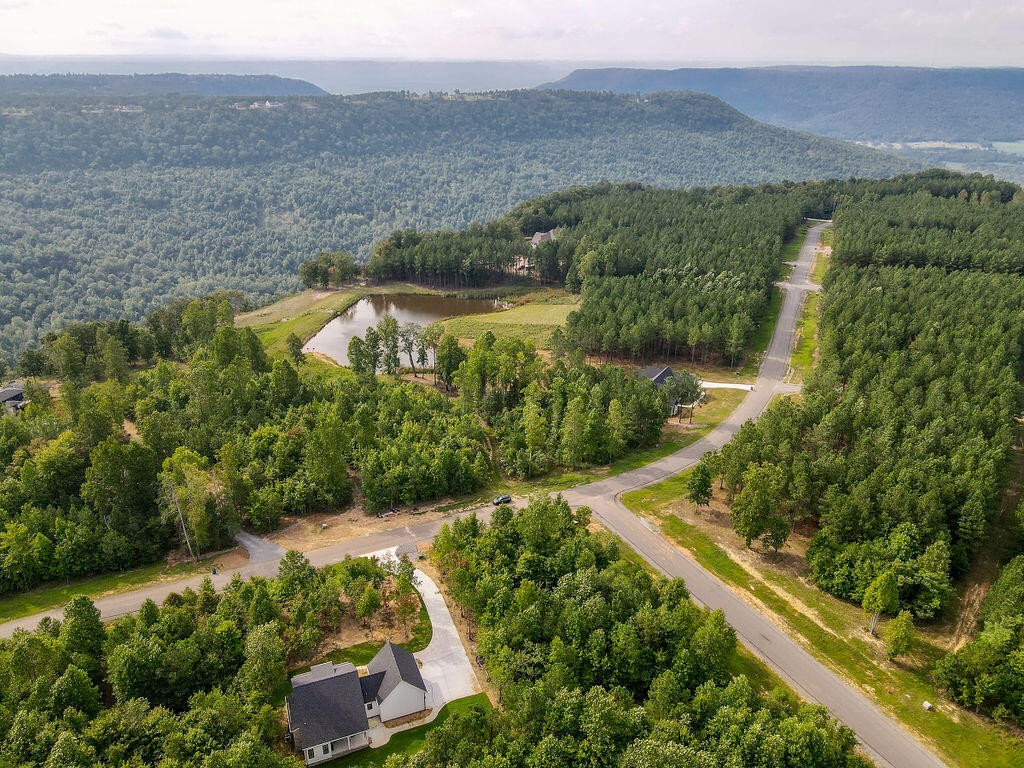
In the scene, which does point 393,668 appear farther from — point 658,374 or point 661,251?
point 661,251

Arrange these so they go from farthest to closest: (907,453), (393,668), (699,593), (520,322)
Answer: (520,322), (907,453), (699,593), (393,668)

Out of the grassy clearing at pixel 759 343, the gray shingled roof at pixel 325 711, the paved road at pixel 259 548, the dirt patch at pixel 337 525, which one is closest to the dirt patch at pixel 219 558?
the paved road at pixel 259 548

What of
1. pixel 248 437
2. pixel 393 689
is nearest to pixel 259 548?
pixel 248 437

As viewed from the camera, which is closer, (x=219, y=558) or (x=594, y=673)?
(x=594, y=673)

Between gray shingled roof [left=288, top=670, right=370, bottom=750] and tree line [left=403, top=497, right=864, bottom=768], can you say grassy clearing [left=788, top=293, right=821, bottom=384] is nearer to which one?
tree line [left=403, top=497, right=864, bottom=768]

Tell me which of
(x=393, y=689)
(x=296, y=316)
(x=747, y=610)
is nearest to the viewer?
(x=393, y=689)

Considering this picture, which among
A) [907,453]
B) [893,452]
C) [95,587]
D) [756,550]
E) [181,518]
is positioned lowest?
[95,587]
